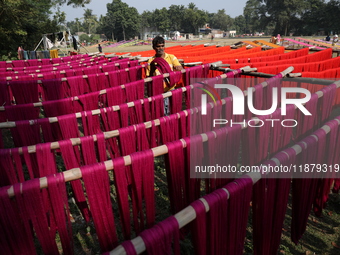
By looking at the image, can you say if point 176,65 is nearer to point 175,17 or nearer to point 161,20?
point 161,20

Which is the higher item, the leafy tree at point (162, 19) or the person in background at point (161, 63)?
the leafy tree at point (162, 19)

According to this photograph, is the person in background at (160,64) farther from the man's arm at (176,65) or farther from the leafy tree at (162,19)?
the leafy tree at (162,19)

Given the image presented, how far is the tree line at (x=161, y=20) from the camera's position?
67.0 ft

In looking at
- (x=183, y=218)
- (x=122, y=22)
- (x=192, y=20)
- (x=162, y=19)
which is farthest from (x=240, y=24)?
(x=183, y=218)

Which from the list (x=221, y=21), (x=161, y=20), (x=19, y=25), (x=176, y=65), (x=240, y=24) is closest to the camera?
(x=176, y=65)

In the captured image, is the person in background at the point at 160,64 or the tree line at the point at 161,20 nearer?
the person in background at the point at 160,64

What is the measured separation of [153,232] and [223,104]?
2241 mm

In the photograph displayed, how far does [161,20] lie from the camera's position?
85812mm

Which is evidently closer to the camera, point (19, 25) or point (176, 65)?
point (176, 65)

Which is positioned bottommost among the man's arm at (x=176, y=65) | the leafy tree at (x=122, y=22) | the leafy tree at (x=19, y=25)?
the man's arm at (x=176, y=65)

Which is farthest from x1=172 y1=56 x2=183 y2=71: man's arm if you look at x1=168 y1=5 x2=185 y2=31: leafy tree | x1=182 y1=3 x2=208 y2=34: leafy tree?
x1=168 y1=5 x2=185 y2=31: leafy tree

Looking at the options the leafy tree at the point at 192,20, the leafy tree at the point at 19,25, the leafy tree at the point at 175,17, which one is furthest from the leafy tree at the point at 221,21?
the leafy tree at the point at 19,25

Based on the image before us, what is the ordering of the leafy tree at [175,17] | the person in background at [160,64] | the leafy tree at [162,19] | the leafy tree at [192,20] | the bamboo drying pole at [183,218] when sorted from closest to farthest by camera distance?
the bamboo drying pole at [183,218]
the person in background at [160,64]
the leafy tree at [162,19]
the leafy tree at [192,20]
the leafy tree at [175,17]

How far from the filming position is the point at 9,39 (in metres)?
20.2
